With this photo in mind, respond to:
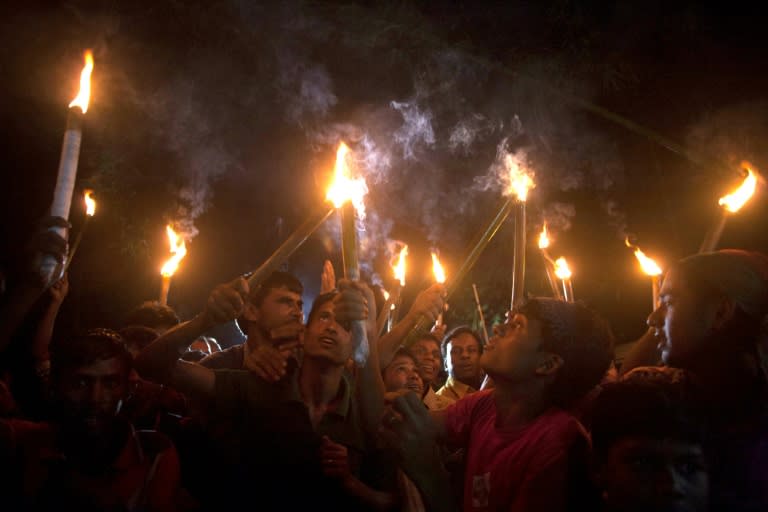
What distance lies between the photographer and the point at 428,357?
5.71 meters

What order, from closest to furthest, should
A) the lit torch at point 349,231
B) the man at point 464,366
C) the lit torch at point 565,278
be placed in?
the lit torch at point 349,231 < the lit torch at point 565,278 < the man at point 464,366

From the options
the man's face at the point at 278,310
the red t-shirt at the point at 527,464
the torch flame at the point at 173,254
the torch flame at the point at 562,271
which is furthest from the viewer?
the torch flame at the point at 562,271

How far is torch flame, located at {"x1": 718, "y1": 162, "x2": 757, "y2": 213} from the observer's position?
4137 millimetres

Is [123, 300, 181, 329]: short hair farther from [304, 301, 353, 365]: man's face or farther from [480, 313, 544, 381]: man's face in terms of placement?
[480, 313, 544, 381]: man's face

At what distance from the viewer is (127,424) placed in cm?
291

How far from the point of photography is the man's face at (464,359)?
5.93 metres

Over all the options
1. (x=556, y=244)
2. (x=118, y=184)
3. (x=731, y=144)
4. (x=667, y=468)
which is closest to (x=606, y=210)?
(x=556, y=244)

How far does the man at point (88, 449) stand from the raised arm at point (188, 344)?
21cm

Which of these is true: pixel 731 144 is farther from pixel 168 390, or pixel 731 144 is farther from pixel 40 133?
pixel 40 133

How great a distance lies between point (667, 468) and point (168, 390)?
3083mm

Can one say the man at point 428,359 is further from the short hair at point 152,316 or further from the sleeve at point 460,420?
the short hair at point 152,316

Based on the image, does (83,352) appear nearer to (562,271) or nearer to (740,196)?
(562,271)

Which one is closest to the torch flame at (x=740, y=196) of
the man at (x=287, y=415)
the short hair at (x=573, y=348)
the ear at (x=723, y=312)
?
the ear at (x=723, y=312)

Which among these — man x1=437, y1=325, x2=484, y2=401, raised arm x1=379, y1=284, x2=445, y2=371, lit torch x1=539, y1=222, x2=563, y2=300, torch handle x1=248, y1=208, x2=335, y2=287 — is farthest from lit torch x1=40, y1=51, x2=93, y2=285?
man x1=437, y1=325, x2=484, y2=401
